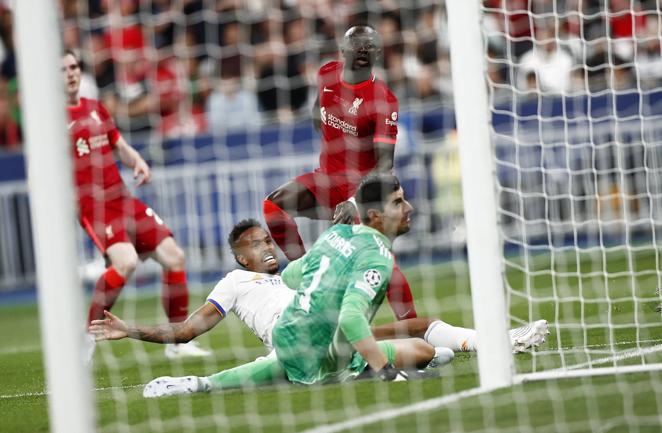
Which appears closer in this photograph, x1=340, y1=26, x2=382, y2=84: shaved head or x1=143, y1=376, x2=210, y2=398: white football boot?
x1=143, y1=376, x2=210, y2=398: white football boot

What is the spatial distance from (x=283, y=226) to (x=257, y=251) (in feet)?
3.29

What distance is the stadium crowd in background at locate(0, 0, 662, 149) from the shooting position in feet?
40.8

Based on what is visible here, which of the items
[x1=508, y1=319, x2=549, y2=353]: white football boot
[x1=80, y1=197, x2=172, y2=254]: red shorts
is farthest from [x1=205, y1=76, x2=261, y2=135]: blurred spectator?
[x1=508, y1=319, x2=549, y2=353]: white football boot

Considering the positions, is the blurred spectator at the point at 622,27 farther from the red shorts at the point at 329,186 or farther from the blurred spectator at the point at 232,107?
the red shorts at the point at 329,186

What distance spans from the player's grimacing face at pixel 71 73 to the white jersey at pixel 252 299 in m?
2.55

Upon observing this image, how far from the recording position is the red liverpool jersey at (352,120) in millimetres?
7727

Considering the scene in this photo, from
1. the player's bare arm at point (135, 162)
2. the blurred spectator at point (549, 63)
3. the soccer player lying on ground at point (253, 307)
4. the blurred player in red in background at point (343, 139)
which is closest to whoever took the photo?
the soccer player lying on ground at point (253, 307)

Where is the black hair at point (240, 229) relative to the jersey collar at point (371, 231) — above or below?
above

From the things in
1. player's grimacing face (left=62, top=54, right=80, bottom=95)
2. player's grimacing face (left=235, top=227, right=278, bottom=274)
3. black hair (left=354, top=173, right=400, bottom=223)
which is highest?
player's grimacing face (left=62, top=54, right=80, bottom=95)

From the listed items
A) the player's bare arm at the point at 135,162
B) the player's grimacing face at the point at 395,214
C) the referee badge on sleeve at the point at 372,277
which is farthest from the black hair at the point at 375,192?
the player's bare arm at the point at 135,162

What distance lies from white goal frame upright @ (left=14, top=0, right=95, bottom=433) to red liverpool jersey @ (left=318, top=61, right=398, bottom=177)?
3.40 m

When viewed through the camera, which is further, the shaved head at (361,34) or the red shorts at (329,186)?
the red shorts at (329,186)

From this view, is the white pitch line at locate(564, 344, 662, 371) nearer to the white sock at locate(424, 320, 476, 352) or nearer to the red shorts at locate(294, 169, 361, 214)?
the white sock at locate(424, 320, 476, 352)

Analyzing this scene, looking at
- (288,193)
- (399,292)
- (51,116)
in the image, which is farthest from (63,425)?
(288,193)
